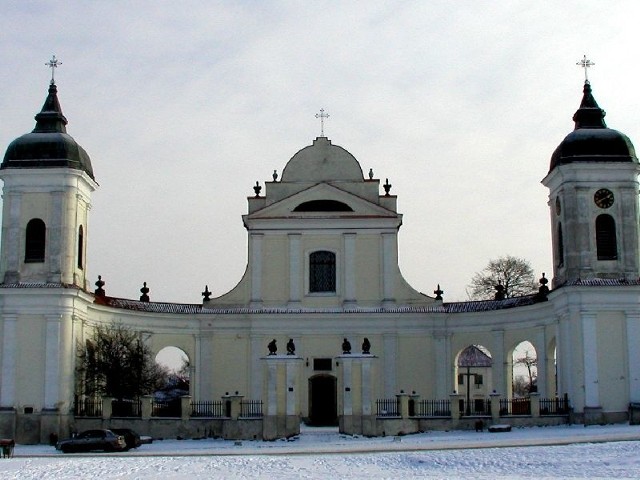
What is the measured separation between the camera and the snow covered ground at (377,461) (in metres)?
30.6

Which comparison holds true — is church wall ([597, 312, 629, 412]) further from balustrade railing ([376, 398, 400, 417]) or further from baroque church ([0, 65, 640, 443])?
balustrade railing ([376, 398, 400, 417])

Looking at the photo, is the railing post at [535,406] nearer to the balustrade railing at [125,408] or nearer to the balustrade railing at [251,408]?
the balustrade railing at [251,408]

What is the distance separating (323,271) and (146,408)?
1335 centimetres

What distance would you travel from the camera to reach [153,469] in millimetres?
31891

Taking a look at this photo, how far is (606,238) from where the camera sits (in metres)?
46.6

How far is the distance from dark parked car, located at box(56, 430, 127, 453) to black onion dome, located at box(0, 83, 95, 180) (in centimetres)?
1283

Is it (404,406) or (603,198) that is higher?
(603,198)

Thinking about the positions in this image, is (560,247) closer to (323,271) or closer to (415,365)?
(415,365)

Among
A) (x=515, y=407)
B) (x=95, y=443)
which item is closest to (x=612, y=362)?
(x=515, y=407)

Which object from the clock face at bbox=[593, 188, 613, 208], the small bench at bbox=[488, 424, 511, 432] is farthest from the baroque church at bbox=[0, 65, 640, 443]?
the small bench at bbox=[488, 424, 511, 432]

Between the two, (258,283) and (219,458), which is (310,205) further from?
(219,458)

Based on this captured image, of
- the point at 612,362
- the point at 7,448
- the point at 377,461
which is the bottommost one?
the point at 377,461

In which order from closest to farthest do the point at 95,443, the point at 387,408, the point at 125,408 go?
the point at 95,443, the point at 125,408, the point at 387,408

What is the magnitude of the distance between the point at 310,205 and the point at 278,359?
39.2 ft
